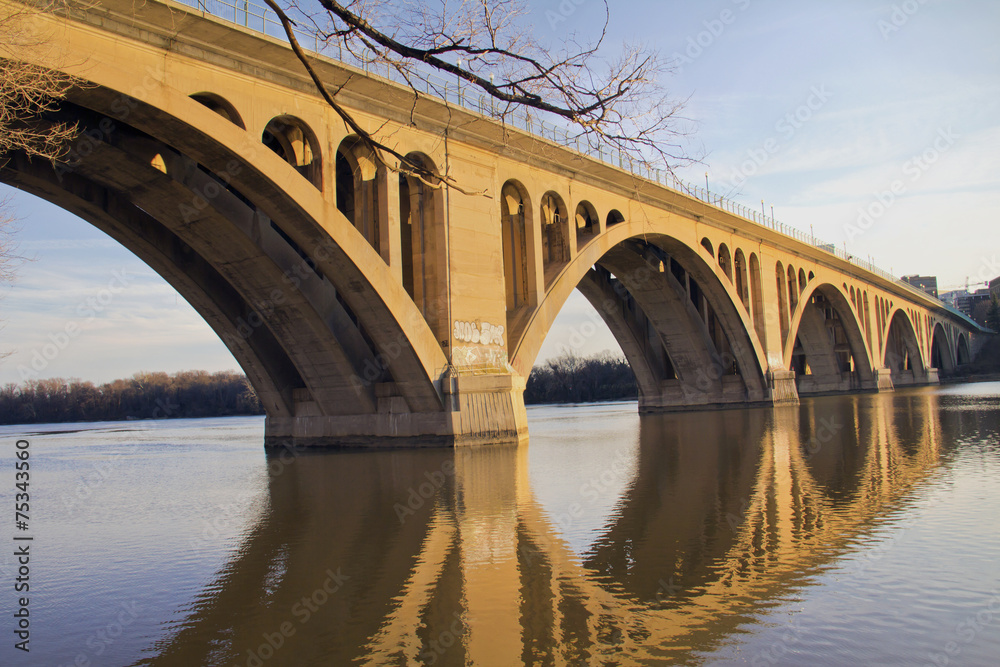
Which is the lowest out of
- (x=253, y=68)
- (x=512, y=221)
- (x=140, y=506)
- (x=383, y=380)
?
(x=140, y=506)

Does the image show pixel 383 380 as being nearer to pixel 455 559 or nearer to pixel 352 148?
pixel 352 148

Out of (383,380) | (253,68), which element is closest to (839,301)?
(383,380)

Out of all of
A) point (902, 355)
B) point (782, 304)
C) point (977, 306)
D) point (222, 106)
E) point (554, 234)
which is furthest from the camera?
point (977, 306)

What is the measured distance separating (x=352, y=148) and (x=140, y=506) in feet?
38.9

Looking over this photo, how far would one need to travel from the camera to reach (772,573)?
22.9ft

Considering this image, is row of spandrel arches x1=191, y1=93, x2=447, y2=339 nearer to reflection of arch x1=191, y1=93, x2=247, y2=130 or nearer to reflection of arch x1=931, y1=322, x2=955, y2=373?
reflection of arch x1=191, y1=93, x2=247, y2=130

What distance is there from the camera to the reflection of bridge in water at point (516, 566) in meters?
5.44

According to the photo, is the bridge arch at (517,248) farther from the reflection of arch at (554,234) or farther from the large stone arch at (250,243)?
the large stone arch at (250,243)

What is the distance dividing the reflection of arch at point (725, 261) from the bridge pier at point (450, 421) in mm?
21945

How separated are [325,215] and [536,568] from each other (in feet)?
45.0

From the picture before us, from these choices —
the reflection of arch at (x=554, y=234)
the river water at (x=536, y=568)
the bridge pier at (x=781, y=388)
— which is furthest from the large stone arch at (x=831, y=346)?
the river water at (x=536, y=568)

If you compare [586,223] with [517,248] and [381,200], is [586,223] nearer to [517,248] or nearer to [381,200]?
[517,248]

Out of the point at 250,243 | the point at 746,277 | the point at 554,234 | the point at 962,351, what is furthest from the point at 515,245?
the point at 962,351

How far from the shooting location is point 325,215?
19328 mm
